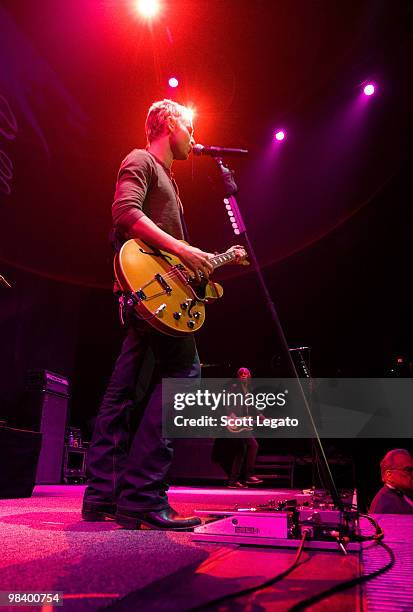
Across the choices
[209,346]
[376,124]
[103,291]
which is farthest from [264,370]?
[376,124]

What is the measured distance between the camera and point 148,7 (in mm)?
5680

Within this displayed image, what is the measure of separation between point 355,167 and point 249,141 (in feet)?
6.62

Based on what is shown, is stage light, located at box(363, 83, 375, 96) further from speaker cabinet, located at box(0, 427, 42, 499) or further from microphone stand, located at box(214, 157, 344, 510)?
speaker cabinet, located at box(0, 427, 42, 499)

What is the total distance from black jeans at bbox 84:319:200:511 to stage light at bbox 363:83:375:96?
7023 millimetres

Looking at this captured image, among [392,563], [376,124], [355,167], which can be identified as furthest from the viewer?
[355,167]

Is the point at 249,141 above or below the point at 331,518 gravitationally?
above

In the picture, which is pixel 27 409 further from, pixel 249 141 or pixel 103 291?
pixel 249 141

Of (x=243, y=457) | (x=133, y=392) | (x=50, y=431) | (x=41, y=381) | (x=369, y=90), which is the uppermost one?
(x=369, y=90)

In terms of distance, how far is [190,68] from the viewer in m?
6.62

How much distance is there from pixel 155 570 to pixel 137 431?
0.90m

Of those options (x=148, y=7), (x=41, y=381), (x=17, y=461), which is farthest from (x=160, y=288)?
(x=41, y=381)

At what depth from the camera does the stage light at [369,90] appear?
738 centimetres

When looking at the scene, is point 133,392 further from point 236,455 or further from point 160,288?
point 236,455

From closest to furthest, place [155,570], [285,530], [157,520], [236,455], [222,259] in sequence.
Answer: [155,570]
[285,530]
[157,520]
[222,259]
[236,455]
